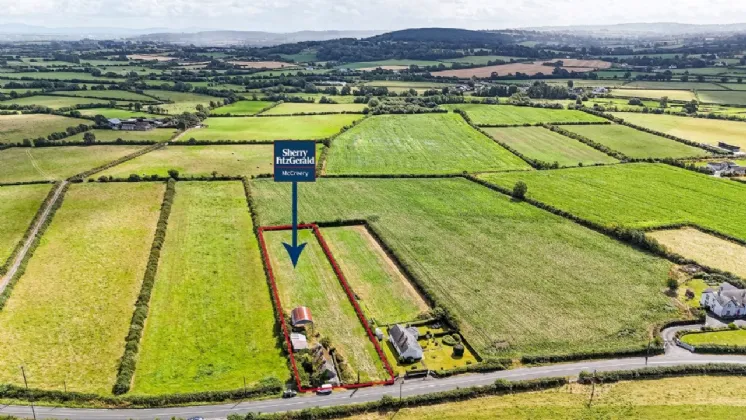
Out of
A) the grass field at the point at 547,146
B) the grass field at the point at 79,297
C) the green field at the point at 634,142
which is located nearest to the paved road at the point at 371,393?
the grass field at the point at 79,297

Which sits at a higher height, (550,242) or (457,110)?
(457,110)

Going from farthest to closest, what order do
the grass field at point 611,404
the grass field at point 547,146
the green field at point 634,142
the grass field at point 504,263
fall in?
1. the green field at point 634,142
2. the grass field at point 547,146
3. the grass field at point 504,263
4. the grass field at point 611,404

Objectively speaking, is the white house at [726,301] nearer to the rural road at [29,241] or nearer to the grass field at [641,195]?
the grass field at [641,195]

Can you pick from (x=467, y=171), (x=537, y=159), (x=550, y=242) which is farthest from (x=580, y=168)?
(x=550, y=242)

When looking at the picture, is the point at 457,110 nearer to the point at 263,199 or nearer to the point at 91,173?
the point at 263,199

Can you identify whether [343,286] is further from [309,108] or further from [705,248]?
[309,108]
